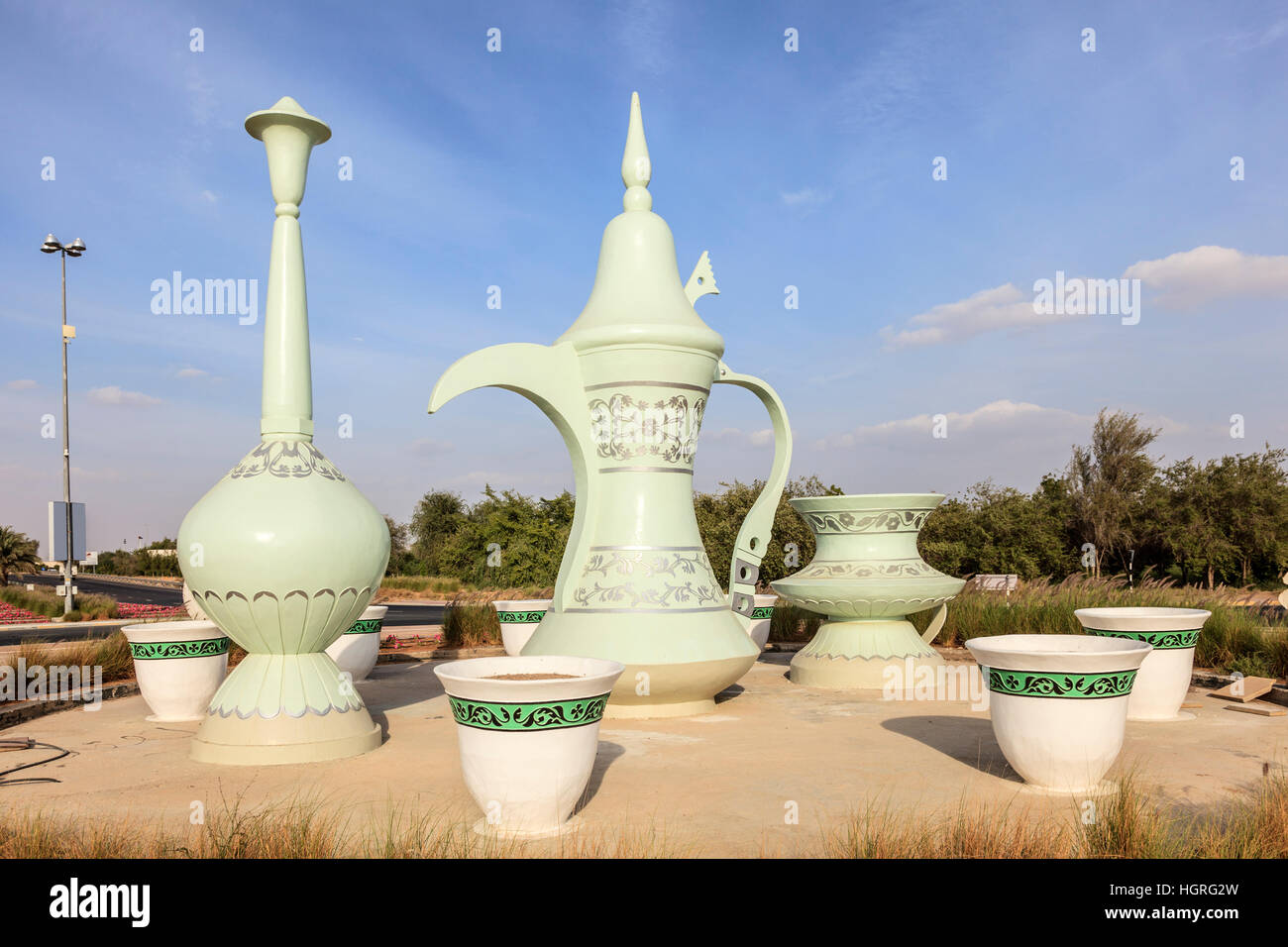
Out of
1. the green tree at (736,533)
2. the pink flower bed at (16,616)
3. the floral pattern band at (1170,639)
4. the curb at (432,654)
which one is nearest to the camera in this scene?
the floral pattern band at (1170,639)

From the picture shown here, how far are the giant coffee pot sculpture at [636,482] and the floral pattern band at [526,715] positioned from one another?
2.86m

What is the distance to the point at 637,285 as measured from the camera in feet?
26.3

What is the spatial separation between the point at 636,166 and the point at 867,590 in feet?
14.2

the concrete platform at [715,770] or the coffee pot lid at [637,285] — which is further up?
the coffee pot lid at [637,285]

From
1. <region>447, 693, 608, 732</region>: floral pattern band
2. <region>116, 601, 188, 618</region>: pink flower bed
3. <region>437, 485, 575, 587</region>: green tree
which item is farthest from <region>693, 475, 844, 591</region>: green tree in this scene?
<region>447, 693, 608, 732</region>: floral pattern band

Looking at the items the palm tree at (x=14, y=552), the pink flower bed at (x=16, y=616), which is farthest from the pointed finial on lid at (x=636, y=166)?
the palm tree at (x=14, y=552)

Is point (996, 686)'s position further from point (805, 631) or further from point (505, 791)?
point (805, 631)

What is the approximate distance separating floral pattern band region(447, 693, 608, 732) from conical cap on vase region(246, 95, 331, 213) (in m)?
4.06

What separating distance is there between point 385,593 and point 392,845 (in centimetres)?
3996

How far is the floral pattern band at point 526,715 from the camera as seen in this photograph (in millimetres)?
4270

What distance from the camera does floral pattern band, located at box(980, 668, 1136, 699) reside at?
4867mm

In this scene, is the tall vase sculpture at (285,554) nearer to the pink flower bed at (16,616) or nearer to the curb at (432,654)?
the curb at (432,654)

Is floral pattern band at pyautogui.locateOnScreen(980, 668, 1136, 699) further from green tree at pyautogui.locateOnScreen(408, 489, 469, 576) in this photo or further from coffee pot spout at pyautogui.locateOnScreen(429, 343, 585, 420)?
green tree at pyautogui.locateOnScreen(408, 489, 469, 576)
